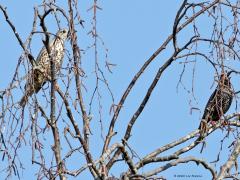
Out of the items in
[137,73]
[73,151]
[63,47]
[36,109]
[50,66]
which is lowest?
[73,151]

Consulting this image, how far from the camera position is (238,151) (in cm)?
468

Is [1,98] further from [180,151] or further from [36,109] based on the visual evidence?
[180,151]

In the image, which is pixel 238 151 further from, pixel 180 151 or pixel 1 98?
pixel 1 98

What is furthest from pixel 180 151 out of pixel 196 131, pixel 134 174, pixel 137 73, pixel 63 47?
pixel 63 47

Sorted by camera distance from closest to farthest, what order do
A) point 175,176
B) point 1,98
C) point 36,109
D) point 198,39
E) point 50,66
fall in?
point 36,109
point 1,98
point 50,66
point 198,39
point 175,176

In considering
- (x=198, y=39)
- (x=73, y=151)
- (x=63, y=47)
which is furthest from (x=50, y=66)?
(x=198, y=39)

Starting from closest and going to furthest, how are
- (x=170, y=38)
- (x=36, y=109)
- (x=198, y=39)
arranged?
1. (x=36, y=109)
2. (x=198, y=39)
3. (x=170, y=38)

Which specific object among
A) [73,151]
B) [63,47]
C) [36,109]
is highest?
[63,47]

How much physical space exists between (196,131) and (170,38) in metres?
0.84

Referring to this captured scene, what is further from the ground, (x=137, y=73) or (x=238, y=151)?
(x=137, y=73)

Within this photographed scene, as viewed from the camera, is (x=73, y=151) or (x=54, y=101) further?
(x=54, y=101)

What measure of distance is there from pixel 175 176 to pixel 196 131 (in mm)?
575

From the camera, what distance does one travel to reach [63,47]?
3.64 m

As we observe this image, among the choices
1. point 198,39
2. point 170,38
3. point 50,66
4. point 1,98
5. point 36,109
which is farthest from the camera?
point 170,38
